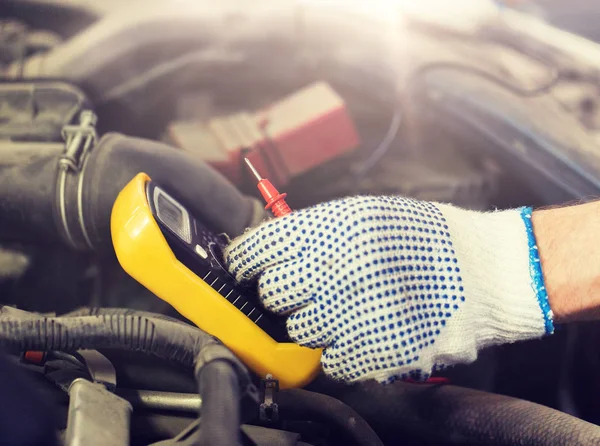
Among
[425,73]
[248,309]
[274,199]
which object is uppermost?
[425,73]

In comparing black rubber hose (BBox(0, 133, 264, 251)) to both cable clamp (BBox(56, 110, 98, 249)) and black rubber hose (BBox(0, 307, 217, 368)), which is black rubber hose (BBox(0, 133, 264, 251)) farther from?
Result: black rubber hose (BBox(0, 307, 217, 368))

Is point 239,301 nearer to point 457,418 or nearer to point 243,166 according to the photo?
point 457,418

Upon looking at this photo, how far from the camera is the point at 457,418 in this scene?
0.58 meters

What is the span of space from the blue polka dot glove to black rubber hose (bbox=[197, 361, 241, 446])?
0.37 feet

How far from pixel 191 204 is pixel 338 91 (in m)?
0.57

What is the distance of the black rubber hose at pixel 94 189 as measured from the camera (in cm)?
61

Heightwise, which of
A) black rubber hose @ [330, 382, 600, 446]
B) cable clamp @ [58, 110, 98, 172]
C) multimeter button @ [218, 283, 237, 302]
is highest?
cable clamp @ [58, 110, 98, 172]

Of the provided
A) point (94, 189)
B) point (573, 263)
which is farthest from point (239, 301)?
point (573, 263)

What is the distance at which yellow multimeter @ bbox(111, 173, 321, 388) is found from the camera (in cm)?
49

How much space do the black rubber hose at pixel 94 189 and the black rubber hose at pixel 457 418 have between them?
290mm

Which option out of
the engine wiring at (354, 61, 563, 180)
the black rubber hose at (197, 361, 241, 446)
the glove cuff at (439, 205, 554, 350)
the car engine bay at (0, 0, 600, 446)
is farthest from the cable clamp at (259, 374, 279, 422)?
the engine wiring at (354, 61, 563, 180)

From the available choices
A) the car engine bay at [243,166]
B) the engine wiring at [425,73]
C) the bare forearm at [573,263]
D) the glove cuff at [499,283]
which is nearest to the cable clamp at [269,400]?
the car engine bay at [243,166]

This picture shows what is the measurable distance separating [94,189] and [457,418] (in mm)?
512

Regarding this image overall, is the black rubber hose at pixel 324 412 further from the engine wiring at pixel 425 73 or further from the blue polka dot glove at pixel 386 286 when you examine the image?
the engine wiring at pixel 425 73
